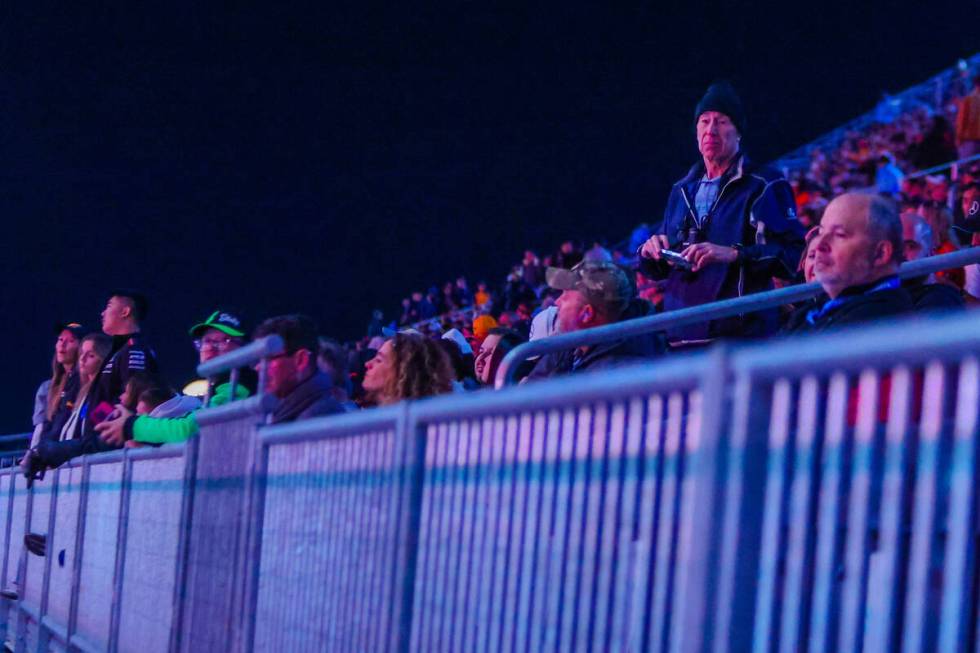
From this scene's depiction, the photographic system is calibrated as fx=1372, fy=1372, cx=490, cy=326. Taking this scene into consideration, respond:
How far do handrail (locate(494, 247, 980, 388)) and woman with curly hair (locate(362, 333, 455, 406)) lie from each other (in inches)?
18.8

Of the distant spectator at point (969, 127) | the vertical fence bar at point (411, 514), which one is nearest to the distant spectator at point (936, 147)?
the distant spectator at point (969, 127)

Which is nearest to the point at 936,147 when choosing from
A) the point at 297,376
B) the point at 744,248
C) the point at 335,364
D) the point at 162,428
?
the point at 744,248

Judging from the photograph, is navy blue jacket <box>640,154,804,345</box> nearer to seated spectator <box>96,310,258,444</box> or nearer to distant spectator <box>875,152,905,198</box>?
seated spectator <box>96,310,258,444</box>

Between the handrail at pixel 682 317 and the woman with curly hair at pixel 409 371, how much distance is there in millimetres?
477

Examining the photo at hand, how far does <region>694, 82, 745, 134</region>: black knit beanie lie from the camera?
520 cm

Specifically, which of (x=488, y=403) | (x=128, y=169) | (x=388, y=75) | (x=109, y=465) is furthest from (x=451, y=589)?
(x=388, y=75)

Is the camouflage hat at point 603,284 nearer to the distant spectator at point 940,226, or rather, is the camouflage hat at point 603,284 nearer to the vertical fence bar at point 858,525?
the distant spectator at point 940,226

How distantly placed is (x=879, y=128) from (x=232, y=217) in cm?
1197

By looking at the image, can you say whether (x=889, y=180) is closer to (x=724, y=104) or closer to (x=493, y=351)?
(x=493, y=351)

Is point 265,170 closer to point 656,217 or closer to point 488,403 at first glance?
point 656,217

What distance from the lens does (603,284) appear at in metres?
4.70

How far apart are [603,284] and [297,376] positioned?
Result: 1089mm

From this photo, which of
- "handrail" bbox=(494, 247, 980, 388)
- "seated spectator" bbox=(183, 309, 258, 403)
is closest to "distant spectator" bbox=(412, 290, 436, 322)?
"seated spectator" bbox=(183, 309, 258, 403)

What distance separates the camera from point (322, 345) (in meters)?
5.79
